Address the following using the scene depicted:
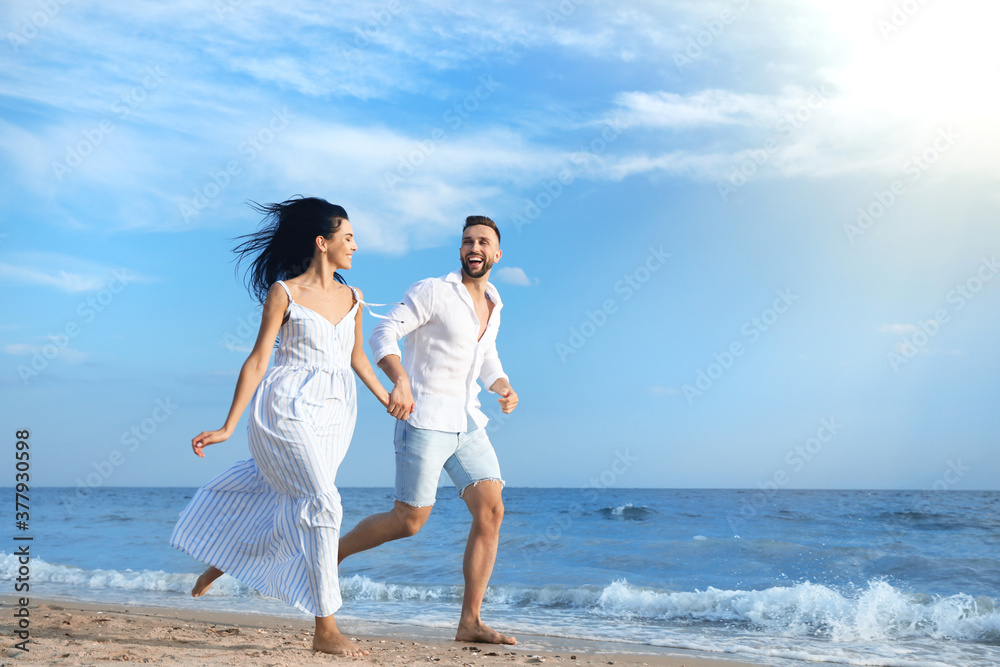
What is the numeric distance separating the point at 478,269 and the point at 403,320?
1.75 ft

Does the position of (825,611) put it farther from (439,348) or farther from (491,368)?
(439,348)

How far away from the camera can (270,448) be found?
3.45m

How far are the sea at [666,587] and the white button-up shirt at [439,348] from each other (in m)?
2.40

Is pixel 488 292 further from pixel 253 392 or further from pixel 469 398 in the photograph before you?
pixel 253 392

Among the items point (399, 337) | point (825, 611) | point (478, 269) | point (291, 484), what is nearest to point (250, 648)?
point (291, 484)

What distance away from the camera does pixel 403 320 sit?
162 inches

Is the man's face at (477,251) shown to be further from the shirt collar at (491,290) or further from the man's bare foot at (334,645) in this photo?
the man's bare foot at (334,645)

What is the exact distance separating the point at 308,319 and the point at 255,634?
192 cm

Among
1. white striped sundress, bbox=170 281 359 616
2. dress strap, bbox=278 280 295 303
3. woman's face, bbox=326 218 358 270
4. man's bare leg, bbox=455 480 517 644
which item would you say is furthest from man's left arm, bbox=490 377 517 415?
Result: dress strap, bbox=278 280 295 303

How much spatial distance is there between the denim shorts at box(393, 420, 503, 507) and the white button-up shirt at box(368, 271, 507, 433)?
6 cm

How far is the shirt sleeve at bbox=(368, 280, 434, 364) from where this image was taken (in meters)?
3.94

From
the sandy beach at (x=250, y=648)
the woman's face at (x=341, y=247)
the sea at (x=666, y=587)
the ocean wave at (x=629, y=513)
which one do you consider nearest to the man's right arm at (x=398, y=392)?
the woman's face at (x=341, y=247)

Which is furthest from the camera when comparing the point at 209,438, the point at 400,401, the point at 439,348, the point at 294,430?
the point at 439,348

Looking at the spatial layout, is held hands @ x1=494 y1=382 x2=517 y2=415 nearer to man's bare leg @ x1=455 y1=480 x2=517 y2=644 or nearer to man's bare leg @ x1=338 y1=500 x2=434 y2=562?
man's bare leg @ x1=455 y1=480 x2=517 y2=644
